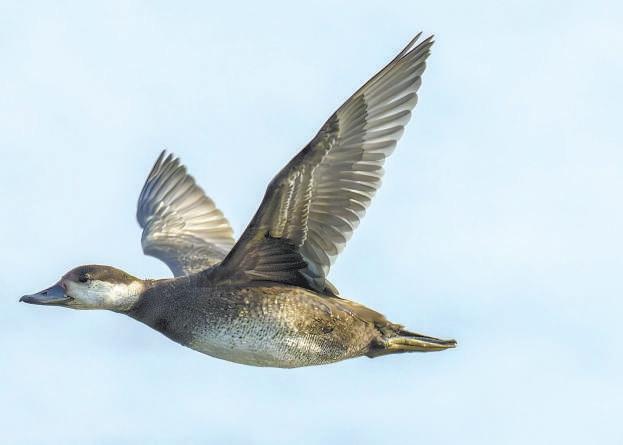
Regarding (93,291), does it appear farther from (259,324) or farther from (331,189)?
(331,189)

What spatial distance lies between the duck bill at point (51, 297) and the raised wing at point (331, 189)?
1355 mm

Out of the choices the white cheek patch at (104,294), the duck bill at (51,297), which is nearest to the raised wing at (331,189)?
the white cheek patch at (104,294)

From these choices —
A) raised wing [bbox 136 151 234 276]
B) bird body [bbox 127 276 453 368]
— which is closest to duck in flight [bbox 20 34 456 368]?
bird body [bbox 127 276 453 368]

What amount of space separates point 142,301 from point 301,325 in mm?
1385

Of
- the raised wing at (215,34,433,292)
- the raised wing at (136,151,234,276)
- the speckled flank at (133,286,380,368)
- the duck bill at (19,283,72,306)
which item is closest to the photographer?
the raised wing at (215,34,433,292)

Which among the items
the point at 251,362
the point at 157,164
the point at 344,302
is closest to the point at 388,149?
the point at 344,302

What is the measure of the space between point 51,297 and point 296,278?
209cm

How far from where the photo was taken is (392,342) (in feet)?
39.8

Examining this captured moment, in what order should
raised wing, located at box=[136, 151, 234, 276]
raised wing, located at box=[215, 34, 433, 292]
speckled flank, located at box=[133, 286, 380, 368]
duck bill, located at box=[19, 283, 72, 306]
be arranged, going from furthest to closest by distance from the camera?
raised wing, located at box=[136, 151, 234, 276], duck bill, located at box=[19, 283, 72, 306], speckled flank, located at box=[133, 286, 380, 368], raised wing, located at box=[215, 34, 433, 292]

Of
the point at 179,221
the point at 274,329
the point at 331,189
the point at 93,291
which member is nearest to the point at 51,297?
the point at 93,291

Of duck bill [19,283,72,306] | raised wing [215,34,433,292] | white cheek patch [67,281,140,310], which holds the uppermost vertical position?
raised wing [215,34,433,292]

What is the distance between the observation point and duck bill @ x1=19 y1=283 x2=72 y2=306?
11.8 meters

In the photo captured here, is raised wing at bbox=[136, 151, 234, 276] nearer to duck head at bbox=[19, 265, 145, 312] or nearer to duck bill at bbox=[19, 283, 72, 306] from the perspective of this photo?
duck head at bbox=[19, 265, 145, 312]

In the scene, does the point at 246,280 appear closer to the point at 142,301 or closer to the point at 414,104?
the point at 142,301
